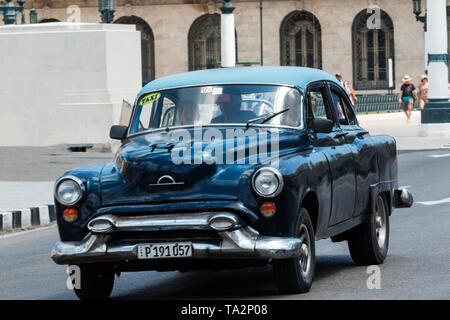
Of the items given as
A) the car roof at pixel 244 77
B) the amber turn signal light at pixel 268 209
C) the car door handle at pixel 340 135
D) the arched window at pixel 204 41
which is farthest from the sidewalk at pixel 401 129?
the arched window at pixel 204 41

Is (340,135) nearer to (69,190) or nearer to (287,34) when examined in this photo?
(69,190)

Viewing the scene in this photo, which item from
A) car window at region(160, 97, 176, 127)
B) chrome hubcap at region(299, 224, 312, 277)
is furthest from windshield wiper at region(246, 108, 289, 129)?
chrome hubcap at region(299, 224, 312, 277)

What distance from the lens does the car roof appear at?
9.27 m

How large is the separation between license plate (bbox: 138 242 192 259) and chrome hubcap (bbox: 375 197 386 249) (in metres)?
2.85

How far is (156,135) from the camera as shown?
9.05 m

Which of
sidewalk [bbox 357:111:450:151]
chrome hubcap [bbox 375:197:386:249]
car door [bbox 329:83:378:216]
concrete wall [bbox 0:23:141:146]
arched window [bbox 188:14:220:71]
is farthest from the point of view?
arched window [bbox 188:14:220:71]

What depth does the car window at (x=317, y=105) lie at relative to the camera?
30.8 ft

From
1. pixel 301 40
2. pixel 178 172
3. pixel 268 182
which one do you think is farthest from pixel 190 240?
pixel 301 40

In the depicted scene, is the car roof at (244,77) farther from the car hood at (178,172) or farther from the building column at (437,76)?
the building column at (437,76)

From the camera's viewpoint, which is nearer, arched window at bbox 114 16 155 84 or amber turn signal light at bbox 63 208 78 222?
amber turn signal light at bbox 63 208 78 222

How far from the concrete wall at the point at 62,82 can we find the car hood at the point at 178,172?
718 inches

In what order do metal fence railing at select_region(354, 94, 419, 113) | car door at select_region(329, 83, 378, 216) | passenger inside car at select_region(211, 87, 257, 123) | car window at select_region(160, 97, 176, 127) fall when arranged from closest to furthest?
passenger inside car at select_region(211, 87, 257, 123) → car window at select_region(160, 97, 176, 127) → car door at select_region(329, 83, 378, 216) → metal fence railing at select_region(354, 94, 419, 113)

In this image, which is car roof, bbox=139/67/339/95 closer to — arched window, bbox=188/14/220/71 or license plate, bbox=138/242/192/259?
license plate, bbox=138/242/192/259
